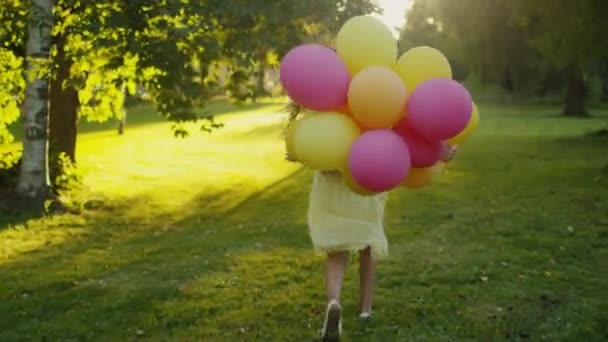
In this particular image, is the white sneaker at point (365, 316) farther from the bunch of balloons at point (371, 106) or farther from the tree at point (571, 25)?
the tree at point (571, 25)

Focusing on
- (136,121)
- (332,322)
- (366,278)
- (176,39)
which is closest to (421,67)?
(366,278)

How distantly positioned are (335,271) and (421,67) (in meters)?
1.54

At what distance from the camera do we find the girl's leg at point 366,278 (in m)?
5.47

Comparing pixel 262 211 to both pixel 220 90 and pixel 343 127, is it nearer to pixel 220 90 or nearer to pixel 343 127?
pixel 220 90

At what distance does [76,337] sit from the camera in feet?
18.3

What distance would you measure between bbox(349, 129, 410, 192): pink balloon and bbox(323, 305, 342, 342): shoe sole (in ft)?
3.22

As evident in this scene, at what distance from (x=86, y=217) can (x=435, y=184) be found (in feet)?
22.5

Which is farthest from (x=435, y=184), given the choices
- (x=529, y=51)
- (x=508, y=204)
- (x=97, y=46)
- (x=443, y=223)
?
(x=529, y=51)

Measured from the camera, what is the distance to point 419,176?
5.05 metres

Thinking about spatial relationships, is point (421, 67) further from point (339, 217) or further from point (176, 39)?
point (176, 39)

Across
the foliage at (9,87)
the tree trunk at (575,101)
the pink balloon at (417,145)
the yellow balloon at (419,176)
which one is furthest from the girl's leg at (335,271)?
the tree trunk at (575,101)

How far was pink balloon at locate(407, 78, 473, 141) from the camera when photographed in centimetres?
438

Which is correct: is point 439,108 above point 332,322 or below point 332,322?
above

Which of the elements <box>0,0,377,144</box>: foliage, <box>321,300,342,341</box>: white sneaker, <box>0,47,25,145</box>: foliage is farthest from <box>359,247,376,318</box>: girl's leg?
<box>0,47,25,145</box>: foliage
